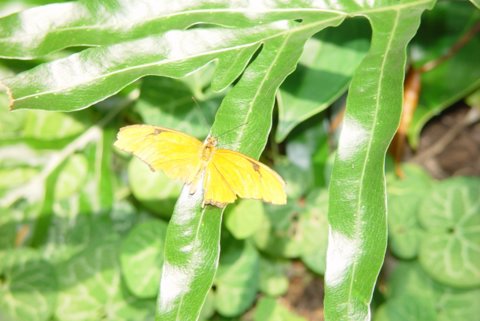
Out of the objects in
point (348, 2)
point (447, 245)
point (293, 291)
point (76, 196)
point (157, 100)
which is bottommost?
point (293, 291)

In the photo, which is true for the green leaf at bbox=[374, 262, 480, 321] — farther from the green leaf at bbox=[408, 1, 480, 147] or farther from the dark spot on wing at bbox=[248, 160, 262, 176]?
the dark spot on wing at bbox=[248, 160, 262, 176]

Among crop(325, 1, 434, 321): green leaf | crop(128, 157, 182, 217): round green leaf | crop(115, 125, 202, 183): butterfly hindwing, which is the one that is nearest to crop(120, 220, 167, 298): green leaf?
crop(128, 157, 182, 217): round green leaf

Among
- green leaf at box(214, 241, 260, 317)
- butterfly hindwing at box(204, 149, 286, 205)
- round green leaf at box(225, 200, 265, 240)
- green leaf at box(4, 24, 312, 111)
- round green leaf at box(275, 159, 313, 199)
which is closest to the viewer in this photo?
butterfly hindwing at box(204, 149, 286, 205)

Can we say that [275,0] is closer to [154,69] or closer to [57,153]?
[154,69]

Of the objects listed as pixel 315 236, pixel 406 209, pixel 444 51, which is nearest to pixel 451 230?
pixel 406 209

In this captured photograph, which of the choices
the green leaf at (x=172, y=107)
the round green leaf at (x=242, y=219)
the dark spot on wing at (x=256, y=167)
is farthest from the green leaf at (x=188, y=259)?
the green leaf at (x=172, y=107)

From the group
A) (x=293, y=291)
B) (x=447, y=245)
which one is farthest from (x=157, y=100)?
(x=447, y=245)

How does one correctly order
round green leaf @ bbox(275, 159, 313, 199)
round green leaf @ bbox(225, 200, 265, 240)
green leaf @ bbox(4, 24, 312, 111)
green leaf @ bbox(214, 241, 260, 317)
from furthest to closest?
round green leaf @ bbox(275, 159, 313, 199) → green leaf @ bbox(214, 241, 260, 317) → round green leaf @ bbox(225, 200, 265, 240) → green leaf @ bbox(4, 24, 312, 111)
